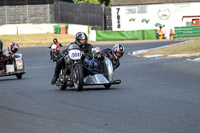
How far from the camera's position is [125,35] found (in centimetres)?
5647

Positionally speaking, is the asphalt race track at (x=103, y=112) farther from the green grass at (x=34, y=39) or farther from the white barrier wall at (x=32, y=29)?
the white barrier wall at (x=32, y=29)

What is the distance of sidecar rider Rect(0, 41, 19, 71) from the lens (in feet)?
59.2

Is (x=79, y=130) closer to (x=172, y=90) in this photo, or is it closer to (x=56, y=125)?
(x=56, y=125)

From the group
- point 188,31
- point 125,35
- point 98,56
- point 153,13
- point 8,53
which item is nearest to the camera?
point 98,56

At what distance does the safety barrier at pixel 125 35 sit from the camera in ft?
184

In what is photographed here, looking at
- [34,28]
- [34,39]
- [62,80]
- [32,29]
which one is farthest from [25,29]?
[62,80]

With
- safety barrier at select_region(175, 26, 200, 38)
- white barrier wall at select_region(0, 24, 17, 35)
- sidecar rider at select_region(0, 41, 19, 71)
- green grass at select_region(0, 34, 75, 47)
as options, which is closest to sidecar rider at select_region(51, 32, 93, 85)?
sidecar rider at select_region(0, 41, 19, 71)

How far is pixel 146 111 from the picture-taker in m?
7.89

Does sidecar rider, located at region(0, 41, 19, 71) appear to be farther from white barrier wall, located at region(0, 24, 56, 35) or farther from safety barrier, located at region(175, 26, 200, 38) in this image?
white barrier wall, located at region(0, 24, 56, 35)

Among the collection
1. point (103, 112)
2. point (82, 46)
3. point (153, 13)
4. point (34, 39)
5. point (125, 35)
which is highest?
point (153, 13)

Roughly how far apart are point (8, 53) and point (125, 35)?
38785mm

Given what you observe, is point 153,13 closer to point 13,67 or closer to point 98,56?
point 13,67

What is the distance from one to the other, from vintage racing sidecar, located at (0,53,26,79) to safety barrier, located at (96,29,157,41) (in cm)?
3801

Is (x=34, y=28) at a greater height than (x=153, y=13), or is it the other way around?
(x=153, y=13)
